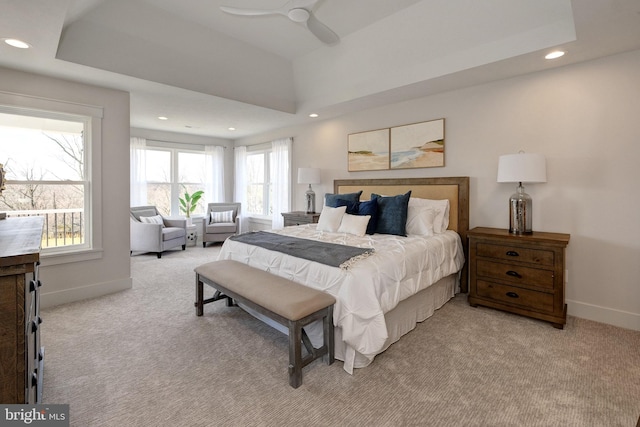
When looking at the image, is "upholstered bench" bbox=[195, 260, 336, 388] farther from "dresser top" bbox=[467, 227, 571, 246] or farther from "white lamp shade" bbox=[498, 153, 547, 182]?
"white lamp shade" bbox=[498, 153, 547, 182]

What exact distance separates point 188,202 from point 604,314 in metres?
7.04

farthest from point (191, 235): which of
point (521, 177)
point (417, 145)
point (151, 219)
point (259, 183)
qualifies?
point (521, 177)

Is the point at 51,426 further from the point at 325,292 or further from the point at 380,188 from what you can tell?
the point at 380,188

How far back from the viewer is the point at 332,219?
12.0ft

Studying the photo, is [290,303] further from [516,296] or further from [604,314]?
[604,314]

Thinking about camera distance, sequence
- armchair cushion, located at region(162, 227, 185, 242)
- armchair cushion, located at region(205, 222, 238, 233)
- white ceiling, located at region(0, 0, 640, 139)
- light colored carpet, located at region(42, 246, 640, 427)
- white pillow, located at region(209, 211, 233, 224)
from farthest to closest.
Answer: white pillow, located at region(209, 211, 233, 224) < armchair cushion, located at region(205, 222, 238, 233) < armchair cushion, located at region(162, 227, 185, 242) < white ceiling, located at region(0, 0, 640, 139) < light colored carpet, located at region(42, 246, 640, 427)

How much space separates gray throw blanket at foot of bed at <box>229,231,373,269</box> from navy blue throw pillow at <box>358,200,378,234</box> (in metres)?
0.83

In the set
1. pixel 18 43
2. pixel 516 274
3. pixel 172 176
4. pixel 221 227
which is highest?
pixel 18 43

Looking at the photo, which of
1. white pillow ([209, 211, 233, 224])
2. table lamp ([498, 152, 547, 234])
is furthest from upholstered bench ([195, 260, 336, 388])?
white pillow ([209, 211, 233, 224])

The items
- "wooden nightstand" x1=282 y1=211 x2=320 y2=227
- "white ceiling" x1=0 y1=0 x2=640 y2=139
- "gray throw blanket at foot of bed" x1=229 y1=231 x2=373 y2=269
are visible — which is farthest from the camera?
"wooden nightstand" x1=282 y1=211 x2=320 y2=227

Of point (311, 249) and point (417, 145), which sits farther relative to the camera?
point (417, 145)

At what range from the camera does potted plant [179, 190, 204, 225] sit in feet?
22.3

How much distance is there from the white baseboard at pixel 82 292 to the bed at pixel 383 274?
62.0 inches

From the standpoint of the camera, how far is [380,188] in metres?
4.40
